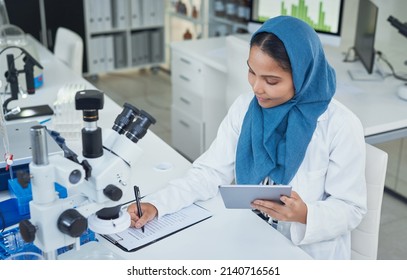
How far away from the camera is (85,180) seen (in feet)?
3.37

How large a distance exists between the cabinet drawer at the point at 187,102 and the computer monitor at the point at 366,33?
2.94 ft

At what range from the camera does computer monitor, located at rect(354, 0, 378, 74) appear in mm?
2582

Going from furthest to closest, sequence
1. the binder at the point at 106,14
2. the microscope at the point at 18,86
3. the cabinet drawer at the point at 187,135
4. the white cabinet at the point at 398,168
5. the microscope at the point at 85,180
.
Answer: the binder at the point at 106,14, the cabinet drawer at the point at 187,135, the white cabinet at the point at 398,168, the microscope at the point at 18,86, the microscope at the point at 85,180

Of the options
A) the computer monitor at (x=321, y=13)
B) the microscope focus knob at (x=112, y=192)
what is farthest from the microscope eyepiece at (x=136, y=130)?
the computer monitor at (x=321, y=13)

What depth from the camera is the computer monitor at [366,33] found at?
8.47ft

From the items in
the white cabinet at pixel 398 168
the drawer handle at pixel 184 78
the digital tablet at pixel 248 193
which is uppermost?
the digital tablet at pixel 248 193

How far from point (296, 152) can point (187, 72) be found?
173cm

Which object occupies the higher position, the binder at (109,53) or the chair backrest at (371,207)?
the chair backrest at (371,207)

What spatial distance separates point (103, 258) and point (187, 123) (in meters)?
2.02

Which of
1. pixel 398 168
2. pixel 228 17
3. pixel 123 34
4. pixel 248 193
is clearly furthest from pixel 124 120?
pixel 123 34

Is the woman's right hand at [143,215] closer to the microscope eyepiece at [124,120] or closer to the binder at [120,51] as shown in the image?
the microscope eyepiece at [124,120]
